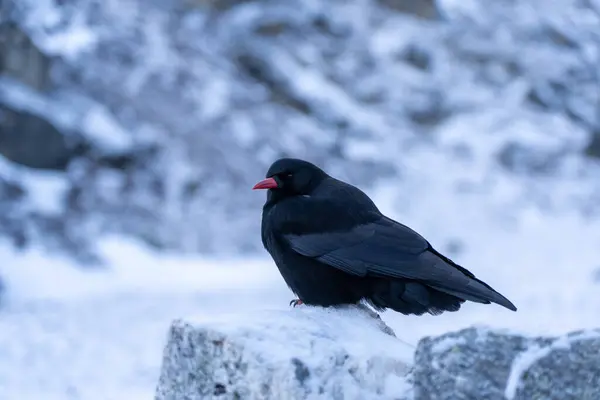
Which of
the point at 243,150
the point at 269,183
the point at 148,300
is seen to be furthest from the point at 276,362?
the point at 243,150

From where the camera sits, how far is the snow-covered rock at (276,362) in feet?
8.29

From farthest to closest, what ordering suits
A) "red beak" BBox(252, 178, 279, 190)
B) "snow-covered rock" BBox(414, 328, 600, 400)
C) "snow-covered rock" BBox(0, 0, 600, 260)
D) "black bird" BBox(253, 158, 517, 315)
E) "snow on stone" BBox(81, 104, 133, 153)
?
"snow on stone" BBox(81, 104, 133, 153) < "snow-covered rock" BBox(0, 0, 600, 260) < "red beak" BBox(252, 178, 279, 190) < "black bird" BBox(253, 158, 517, 315) < "snow-covered rock" BBox(414, 328, 600, 400)

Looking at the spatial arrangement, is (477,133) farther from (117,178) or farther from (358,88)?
(117,178)

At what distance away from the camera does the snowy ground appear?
6469mm

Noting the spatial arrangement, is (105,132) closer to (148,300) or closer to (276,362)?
(148,300)

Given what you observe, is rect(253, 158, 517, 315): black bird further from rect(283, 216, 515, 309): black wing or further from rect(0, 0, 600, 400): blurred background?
rect(0, 0, 600, 400): blurred background

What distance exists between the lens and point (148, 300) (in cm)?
933

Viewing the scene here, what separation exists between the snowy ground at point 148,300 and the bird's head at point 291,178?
1493 millimetres

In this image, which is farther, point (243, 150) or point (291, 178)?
point (243, 150)

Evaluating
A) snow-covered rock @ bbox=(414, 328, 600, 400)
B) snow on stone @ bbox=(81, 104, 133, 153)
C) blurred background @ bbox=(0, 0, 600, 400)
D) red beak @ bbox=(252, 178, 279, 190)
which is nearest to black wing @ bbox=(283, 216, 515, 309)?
red beak @ bbox=(252, 178, 279, 190)

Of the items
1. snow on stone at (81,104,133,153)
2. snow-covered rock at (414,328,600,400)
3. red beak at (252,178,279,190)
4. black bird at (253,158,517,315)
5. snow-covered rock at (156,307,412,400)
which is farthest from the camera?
snow on stone at (81,104,133,153)

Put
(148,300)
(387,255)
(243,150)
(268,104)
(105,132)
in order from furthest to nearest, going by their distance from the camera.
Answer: (268,104)
(243,150)
(105,132)
(148,300)
(387,255)

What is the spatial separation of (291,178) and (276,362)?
1.32 metres

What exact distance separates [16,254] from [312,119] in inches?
309
